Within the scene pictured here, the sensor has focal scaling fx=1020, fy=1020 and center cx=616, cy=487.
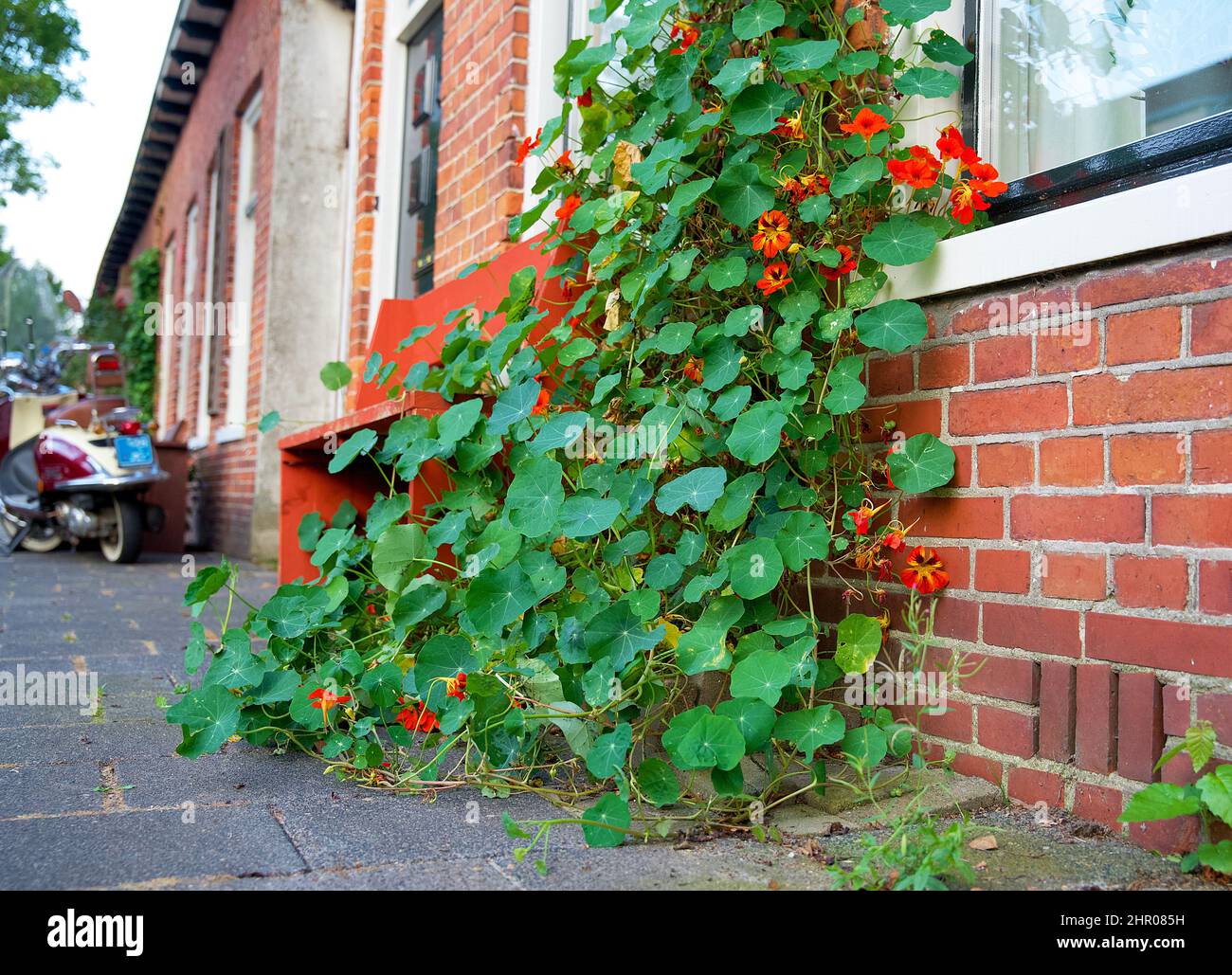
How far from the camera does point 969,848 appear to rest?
58.3 inches

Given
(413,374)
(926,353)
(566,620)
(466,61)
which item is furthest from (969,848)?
(466,61)

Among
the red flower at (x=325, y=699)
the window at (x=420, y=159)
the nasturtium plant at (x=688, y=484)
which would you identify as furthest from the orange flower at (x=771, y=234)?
the window at (x=420, y=159)

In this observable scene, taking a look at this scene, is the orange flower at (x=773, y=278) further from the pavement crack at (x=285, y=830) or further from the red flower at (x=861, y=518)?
the pavement crack at (x=285, y=830)

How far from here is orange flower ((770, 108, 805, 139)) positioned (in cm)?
188

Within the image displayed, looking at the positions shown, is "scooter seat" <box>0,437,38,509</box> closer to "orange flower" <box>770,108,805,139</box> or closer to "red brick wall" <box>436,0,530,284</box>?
"red brick wall" <box>436,0,530,284</box>

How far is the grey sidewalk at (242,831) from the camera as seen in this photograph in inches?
54.5

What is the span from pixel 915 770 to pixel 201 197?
10387mm

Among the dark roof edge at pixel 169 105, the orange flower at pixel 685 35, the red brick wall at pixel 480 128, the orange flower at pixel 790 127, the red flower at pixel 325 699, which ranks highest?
the dark roof edge at pixel 169 105

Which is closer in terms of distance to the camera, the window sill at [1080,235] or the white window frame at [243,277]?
the window sill at [1080,235]

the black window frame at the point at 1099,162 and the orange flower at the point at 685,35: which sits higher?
the orange flower at the point at 685,35

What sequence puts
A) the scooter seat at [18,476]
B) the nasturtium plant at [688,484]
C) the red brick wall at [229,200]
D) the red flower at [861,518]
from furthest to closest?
the scooter seat at [18,476]
the red brick wall at [229,200]
the red flower at [861,518]
the nasturtium plant at [688,484]

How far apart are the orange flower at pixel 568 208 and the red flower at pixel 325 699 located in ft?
3.79

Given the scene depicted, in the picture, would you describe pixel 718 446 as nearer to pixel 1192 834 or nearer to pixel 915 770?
pixel 915 770

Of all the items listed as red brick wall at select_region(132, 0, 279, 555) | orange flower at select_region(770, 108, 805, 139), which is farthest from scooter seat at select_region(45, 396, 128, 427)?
orange flower at select_region(770, 108, 805, 139)
